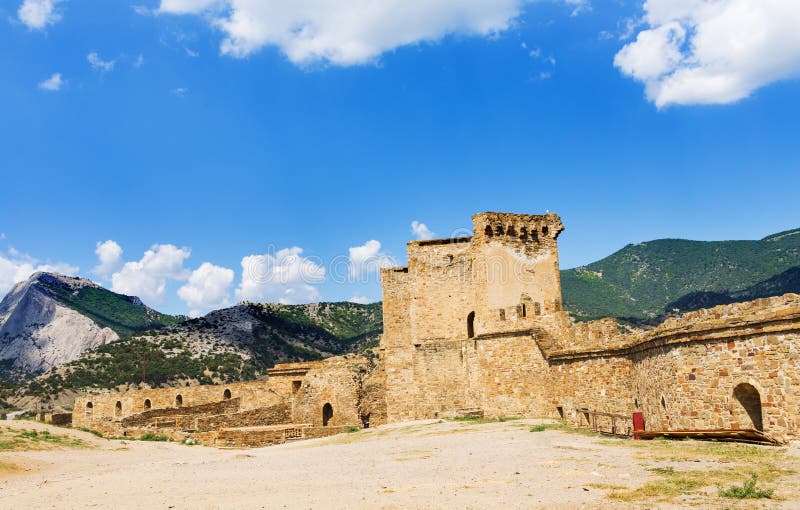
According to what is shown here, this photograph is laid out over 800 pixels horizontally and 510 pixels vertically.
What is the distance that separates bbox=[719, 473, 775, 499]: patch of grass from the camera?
27.7ft

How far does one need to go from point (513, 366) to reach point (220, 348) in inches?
2138

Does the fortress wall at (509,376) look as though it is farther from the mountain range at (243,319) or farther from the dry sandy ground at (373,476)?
the mountain range at (243,319)

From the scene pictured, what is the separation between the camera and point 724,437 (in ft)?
43.2

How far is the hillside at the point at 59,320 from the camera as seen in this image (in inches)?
4469

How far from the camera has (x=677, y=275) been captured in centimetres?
11131

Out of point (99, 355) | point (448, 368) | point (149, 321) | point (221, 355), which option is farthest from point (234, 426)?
point (149, 321)

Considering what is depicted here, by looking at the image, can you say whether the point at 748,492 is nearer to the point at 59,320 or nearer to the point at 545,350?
the point at 545,350

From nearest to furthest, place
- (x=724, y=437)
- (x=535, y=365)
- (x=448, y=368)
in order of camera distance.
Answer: (x=724, y=437), (x=535, y=365), (x=448, y=368)

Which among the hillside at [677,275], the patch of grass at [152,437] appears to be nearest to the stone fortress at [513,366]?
the patch of grass at [152,437]

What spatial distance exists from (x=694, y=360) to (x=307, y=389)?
20884 millimetres

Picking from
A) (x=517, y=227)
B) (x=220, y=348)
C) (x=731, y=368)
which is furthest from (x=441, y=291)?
(x=220, y=348)

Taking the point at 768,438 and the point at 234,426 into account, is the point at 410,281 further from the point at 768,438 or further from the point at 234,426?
the point at 768,438

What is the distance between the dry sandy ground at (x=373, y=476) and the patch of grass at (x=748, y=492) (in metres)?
0.32

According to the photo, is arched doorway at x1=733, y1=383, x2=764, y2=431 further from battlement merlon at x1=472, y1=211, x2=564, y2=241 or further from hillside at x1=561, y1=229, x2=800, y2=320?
hillside at x1=561, y1=229, x2=800, y2=320
